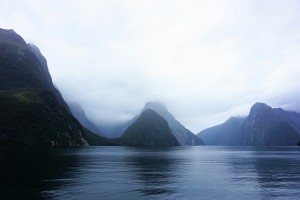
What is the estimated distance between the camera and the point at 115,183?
6431 cm

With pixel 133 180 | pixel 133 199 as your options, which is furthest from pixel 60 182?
pixel 133 199

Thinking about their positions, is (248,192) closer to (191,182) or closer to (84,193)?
(191,182)

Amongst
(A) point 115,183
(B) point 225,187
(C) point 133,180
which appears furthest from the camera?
(C) point 133,180

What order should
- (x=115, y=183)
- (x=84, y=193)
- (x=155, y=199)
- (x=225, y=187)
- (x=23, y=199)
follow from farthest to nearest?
1. (x=115, y=183)
2. (x=225, y=187)
3. (x=84, y=193)
4. (x=155, y=199)
5. (x=23, y=199)

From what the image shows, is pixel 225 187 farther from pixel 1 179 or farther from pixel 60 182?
pixel 1 179

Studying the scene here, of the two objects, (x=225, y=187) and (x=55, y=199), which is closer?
(x=55, y=199)

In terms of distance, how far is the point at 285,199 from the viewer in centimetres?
4831

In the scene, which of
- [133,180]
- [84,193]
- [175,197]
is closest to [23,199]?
[84,193]

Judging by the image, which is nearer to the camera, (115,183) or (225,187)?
(225,187)

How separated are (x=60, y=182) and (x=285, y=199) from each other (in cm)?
3882

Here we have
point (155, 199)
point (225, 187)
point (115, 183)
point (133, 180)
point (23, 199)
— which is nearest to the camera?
point (23, 199)

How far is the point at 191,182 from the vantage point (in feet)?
219

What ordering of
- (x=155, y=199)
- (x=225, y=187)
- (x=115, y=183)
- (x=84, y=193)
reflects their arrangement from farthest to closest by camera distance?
(x=115, y=183) < (x=225, y=187) < (x=84, y=193) < (x=155, y=199)

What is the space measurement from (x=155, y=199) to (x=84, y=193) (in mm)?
11552
